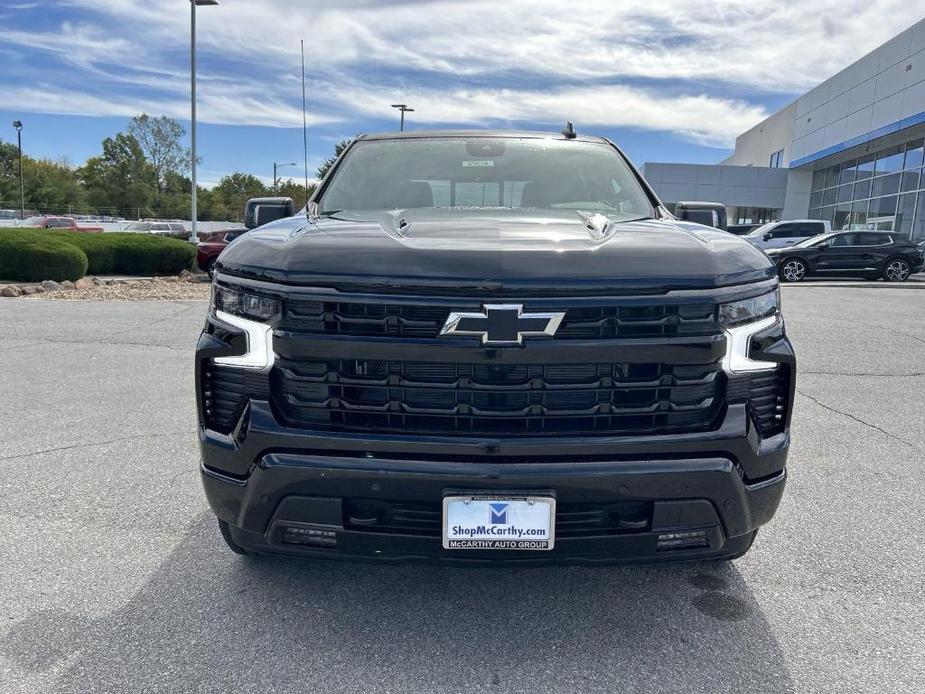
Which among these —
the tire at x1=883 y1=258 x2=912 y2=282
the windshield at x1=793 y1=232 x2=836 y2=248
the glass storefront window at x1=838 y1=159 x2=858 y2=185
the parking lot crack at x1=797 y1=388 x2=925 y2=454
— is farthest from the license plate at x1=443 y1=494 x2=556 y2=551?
the glass storefront window at x1=838 y1=159 x2=858 y2=185

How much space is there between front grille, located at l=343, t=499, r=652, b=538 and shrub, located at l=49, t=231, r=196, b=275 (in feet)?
58.7

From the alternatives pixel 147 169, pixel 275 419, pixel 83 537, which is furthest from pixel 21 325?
pixel 147 169

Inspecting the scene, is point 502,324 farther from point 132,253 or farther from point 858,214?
point 858,214

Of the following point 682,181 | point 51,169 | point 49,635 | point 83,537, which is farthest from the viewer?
point 51,169

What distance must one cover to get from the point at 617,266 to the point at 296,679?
5.24ft

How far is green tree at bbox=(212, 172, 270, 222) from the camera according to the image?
86.2 m

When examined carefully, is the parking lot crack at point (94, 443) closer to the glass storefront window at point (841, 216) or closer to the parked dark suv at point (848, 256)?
the parked dark suv at point (848, 256)

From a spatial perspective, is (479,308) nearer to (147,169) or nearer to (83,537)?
(83,537)

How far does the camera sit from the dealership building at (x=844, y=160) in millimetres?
26562

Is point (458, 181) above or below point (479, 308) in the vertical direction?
above

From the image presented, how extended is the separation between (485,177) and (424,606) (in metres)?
1.99

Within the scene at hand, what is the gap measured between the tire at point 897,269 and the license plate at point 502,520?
21043 millimetres

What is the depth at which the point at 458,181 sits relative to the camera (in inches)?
134

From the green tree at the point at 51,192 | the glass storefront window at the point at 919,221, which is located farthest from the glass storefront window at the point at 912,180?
the green tree at the point at 51,192
